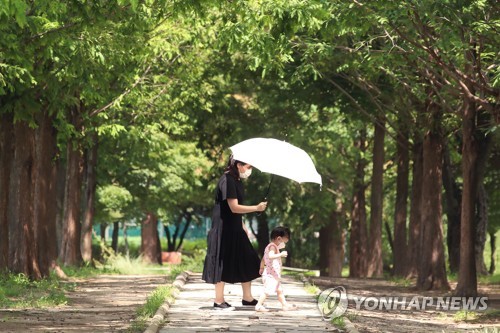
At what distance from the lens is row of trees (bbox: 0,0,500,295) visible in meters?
19.8

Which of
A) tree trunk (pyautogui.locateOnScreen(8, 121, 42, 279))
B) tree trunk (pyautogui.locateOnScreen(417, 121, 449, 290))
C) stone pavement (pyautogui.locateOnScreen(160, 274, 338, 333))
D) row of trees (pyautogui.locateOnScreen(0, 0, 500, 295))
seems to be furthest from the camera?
tree trunk (pyautogui.locateOnScreen(417, 121, 449, 290))

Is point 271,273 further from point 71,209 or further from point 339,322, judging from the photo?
point 71,209

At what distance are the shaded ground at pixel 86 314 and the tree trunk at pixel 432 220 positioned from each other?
708 cm

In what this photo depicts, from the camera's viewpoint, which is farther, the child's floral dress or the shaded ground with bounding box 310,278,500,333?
the shaded ground with bounding box 310,278,500,333

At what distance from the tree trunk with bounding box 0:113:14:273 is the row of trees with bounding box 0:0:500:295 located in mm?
34

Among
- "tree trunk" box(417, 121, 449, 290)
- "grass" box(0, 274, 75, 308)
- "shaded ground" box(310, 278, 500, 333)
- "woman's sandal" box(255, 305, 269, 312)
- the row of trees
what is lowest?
"shaded ground" box(310, 278, 500, 333)

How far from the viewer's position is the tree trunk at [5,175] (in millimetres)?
27125

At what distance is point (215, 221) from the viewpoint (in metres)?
17.5

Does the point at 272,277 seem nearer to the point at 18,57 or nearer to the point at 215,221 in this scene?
the point at 215,221

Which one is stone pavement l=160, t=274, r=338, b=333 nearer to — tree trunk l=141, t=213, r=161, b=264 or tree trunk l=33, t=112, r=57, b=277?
tree trunk l=33, t=112, r=57, b=277

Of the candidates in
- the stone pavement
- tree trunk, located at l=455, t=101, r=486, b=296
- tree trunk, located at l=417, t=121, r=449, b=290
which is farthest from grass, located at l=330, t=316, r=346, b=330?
tree trunk, located at l=417, t=121, r=449, b=290

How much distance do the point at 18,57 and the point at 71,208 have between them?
18.3 meters

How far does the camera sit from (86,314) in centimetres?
1898

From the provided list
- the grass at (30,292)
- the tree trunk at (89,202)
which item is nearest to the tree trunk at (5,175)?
the grass at (30,292)
